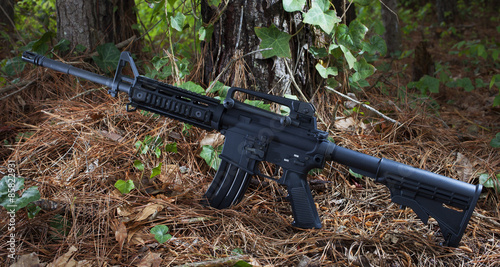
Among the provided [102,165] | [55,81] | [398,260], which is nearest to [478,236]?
[398,260]

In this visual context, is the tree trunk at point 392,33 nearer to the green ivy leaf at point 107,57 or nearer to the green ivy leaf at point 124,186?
the green ivy leaf at point 107,57

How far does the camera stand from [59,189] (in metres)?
2.21

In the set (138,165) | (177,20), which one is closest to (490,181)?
(138,165)

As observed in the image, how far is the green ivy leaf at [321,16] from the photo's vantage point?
8.05 ft

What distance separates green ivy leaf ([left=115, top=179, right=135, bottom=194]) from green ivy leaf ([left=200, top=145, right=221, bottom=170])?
521mm

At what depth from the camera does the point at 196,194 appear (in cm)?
235

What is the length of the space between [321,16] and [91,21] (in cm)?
217

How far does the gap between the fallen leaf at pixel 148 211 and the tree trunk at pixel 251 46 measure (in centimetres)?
113

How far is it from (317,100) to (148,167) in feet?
4.64

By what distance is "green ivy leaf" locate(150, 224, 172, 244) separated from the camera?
1.85 meters

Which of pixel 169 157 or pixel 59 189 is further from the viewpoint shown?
pixel 169 157

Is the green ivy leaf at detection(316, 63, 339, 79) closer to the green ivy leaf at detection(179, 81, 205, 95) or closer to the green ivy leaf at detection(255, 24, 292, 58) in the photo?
the green ivy leaf at detection(255, 24, 292, 58)

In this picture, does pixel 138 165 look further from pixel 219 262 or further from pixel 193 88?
pixel 219 262

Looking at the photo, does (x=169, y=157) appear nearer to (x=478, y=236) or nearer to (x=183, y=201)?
(x=183, y=201)
